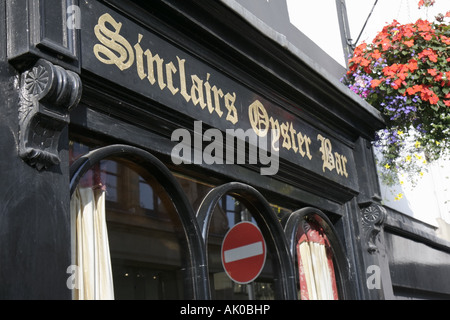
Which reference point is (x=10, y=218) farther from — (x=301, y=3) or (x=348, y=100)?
(x=301, y=3)

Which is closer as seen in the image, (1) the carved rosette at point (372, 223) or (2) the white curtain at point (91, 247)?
(2) the white curtain at point (91, 247)

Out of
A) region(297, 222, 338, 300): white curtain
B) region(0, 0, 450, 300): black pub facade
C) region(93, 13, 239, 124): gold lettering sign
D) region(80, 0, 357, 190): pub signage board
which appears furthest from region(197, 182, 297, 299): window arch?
region(93, 13, 239, 124): gold lettering sign

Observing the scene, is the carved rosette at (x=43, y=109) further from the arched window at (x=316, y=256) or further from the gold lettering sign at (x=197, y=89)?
the arched window at (x=316, y=256)

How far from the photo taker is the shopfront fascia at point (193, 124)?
2.86 m

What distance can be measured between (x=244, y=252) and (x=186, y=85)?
1318mm

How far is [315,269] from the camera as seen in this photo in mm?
5199

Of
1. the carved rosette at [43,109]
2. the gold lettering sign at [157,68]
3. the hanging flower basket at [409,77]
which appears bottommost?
the carved rosette at [43,109]

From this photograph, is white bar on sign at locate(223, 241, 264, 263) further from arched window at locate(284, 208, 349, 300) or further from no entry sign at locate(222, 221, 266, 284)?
arched window at locate(284, 208, 349, 300)

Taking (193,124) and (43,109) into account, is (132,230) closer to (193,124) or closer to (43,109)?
(193,124)

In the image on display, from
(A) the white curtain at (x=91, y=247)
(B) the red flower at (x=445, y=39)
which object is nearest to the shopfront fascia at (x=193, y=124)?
(A) the white curtain at (x=91, y=247)

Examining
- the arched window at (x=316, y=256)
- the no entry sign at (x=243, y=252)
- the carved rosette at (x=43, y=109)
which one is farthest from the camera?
the arched window at (x=316, y=256)

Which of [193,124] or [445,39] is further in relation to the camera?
[445,39]

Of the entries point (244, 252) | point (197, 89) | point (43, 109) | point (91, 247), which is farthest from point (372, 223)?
point (43, 109)
